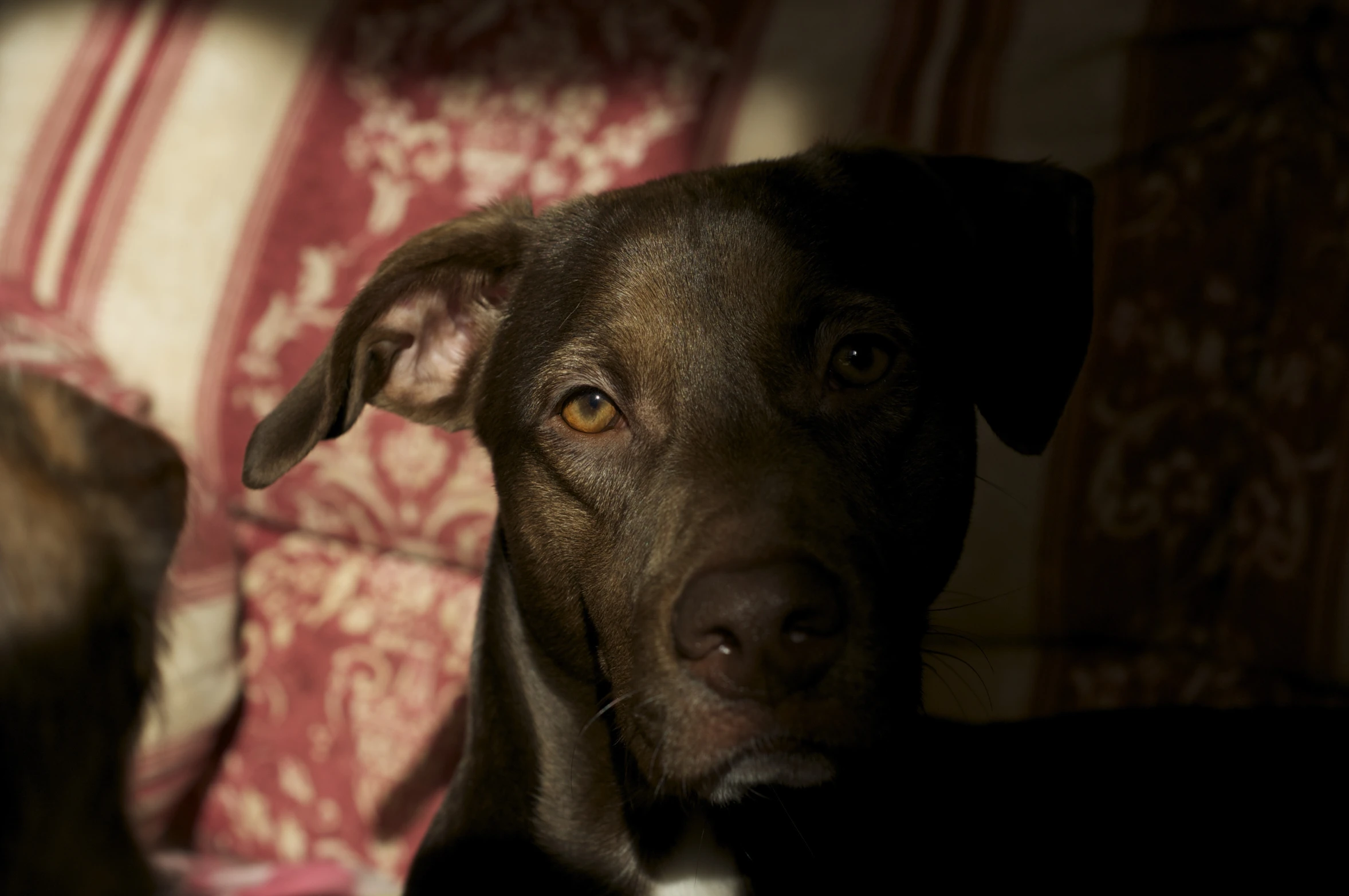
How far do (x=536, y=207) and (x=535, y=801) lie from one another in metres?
1.63

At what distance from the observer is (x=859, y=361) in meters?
1.76

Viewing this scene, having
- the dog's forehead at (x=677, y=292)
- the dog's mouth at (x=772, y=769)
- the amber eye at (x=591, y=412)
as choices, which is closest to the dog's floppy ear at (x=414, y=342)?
the dog's forehead at (x=677, y=292)

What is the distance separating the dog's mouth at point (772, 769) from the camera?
1.50 m

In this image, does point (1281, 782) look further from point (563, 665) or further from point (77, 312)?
point (77, 312)

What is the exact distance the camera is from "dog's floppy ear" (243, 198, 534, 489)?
191 centimetres

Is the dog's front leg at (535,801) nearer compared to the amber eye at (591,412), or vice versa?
the amber eye at (591,412)

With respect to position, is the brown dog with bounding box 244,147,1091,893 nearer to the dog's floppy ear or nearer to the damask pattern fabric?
the dog's floppy ear

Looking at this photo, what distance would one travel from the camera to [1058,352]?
189 cm

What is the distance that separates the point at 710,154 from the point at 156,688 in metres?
2.00

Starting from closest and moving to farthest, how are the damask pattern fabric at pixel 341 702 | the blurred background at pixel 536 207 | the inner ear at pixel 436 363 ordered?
the inner ear at pixel 436 363, the blurred background at pixel 536 207, the damask pattern fabric at pixel 341 702

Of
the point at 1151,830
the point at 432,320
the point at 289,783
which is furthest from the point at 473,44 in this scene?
the point at 1151,830

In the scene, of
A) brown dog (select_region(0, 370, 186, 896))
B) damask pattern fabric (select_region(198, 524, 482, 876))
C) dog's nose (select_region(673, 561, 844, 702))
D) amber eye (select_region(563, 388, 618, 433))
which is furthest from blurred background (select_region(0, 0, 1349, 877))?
dog's nose (select_region(673, 561, 844, 702))

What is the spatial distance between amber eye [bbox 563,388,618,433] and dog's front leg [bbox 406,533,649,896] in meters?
0.37

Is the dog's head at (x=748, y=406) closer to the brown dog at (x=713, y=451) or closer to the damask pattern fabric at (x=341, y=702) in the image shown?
the brown dog at (x=713, y=451)
